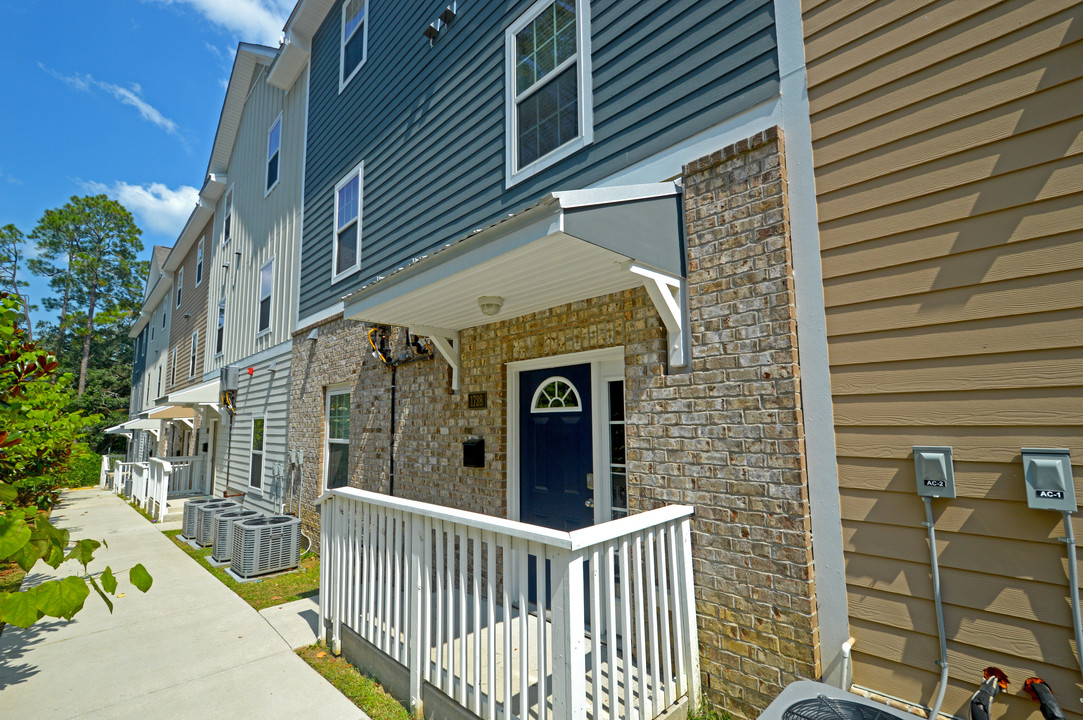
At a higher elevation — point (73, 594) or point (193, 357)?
point (193, 357)

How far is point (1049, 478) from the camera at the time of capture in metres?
2.00

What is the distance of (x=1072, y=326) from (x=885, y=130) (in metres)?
1.19

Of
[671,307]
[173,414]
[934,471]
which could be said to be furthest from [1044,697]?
[173,414]

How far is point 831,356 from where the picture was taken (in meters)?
2.64

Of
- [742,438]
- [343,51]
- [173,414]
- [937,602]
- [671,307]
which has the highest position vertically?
[343,51]

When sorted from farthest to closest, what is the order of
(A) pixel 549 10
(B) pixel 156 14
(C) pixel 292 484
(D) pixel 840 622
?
(B) pixel 156 14 < (C) pixel 292 484 < (A) pixel 549 10 < (D) pixel 840 622

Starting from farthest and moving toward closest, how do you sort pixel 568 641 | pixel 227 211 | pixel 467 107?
pixel 227 211
pixel 467 107
pixel 568 641

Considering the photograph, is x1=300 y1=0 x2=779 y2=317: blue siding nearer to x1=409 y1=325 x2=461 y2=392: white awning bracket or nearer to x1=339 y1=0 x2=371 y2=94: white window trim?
x1=339 y1=0 x2=371 y2=94: white window trim

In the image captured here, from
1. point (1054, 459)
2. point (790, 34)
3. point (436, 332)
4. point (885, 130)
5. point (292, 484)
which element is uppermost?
point (790, 34)

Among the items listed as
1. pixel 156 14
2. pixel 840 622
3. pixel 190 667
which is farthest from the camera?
pixel 156 14

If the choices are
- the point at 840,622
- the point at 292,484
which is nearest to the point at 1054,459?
the point at 840,622

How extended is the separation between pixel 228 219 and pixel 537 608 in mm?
14797

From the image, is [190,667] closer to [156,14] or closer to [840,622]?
[840,622]

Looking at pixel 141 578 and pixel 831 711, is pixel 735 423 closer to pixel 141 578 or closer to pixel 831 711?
pixel 831 711
